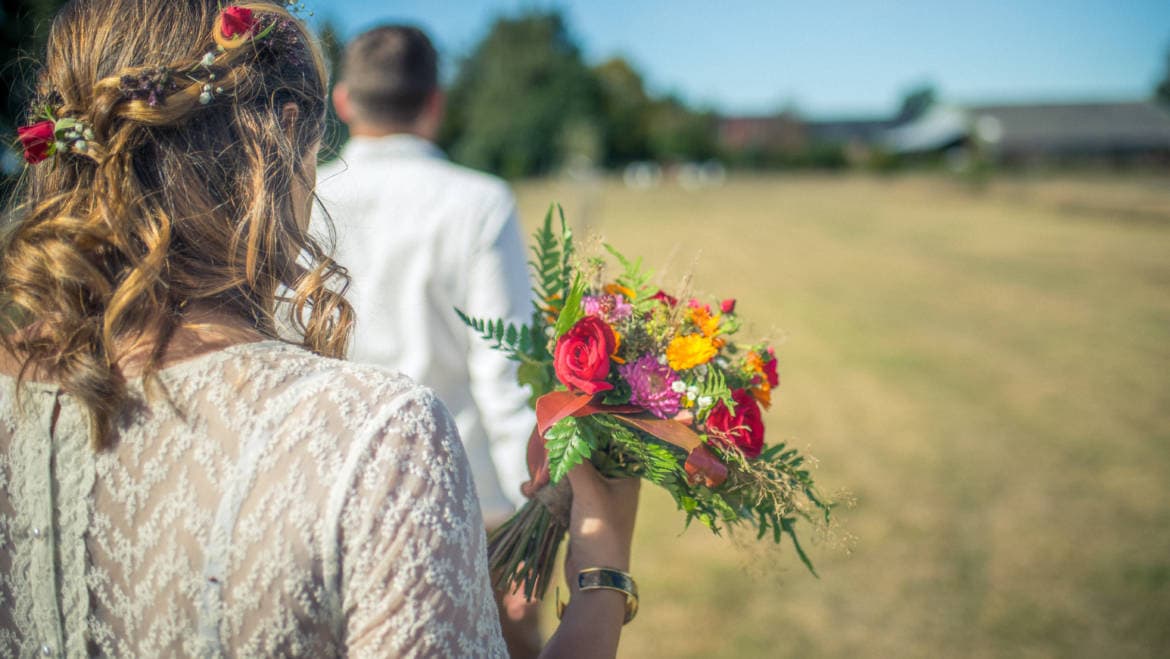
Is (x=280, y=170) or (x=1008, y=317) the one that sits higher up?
(x=280, y=170)

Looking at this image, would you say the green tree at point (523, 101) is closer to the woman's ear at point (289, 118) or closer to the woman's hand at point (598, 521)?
the woman's hand at point (598, 521)

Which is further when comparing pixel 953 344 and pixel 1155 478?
pixel 953 344

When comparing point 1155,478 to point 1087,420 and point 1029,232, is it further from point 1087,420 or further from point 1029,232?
point 1029,232

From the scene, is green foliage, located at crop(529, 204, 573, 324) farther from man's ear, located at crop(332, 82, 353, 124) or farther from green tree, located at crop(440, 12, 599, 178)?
green tree, located at crop(440, 12, 599, 178)

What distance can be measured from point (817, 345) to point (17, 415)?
10.2m

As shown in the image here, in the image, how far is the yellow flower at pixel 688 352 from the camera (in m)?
1.53

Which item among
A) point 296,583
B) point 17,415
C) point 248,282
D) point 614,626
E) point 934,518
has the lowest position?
point 934,518

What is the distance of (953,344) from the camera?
10.5 meters

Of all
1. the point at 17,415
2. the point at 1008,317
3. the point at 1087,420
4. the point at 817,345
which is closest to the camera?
the point at 17,415

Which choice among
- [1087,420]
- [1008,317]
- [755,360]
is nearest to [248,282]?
[755,360]

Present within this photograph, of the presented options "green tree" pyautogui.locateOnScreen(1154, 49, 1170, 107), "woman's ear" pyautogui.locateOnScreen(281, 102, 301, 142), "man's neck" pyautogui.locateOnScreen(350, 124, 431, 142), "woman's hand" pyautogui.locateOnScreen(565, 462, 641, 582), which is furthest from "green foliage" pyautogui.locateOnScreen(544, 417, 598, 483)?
"green tree" pyautogui.locateOnScreen(1154, 49, 1170, 107)

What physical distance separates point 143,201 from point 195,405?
32 centimetres

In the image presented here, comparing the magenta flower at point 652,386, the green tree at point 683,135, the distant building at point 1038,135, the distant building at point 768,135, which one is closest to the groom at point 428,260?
the magenta flower at point 652,386

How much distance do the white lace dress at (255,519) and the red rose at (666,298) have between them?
2.35ft
